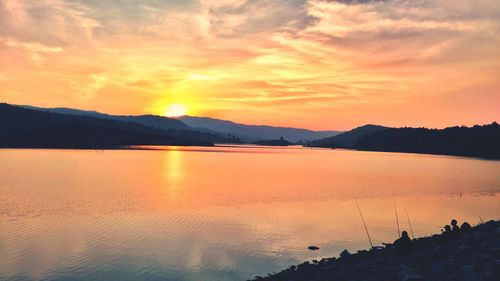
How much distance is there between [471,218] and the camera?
49250mm

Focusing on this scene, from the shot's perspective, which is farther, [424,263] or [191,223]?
[191,223]

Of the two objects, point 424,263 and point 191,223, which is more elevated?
point 424,263

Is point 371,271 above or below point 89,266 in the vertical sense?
above

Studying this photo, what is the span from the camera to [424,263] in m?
23.1

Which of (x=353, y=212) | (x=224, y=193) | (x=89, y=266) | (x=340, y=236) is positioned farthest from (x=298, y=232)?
(x=224, y=193)

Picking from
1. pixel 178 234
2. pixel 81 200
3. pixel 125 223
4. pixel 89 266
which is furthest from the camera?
pixel 81 200

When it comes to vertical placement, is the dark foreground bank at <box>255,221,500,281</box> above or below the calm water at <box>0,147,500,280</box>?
above

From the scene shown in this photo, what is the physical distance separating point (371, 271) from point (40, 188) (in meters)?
61.4

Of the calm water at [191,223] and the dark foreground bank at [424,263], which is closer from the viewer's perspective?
the dark foreground bank at [424,263]

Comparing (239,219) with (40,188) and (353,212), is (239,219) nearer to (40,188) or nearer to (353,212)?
(353,212)

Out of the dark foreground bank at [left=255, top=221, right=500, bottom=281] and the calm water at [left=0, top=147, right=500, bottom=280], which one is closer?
the dark foreground bank at [left=255, top=221, right=500, bottom=281]

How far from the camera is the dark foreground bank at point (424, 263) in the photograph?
19.2 m

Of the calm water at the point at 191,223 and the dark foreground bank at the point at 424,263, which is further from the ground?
the dark foreground bank at the point at 424,263

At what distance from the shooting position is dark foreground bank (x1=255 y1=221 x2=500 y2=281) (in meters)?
19.2
